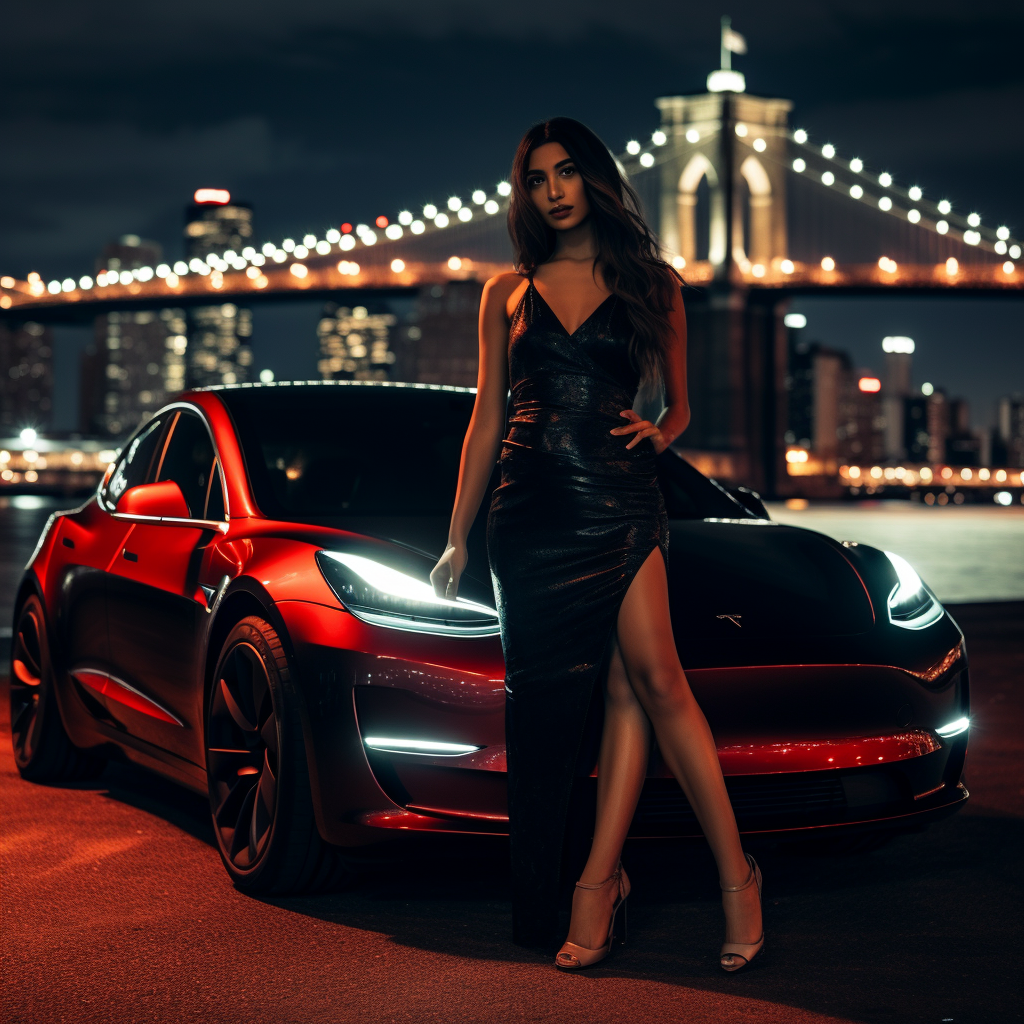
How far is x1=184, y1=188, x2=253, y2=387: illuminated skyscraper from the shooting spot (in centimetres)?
16188

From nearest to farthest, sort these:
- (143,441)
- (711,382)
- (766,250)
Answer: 1. (143,441)
2. (711,382)
3. (766,250)

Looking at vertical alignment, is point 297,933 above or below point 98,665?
below

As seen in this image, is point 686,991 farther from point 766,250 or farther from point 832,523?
point 766,250

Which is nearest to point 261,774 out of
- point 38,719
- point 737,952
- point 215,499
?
point 215,499

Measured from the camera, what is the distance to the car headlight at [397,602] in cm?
374

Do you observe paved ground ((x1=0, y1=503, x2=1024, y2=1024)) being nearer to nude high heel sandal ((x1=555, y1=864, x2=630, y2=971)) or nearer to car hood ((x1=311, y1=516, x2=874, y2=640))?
nude high heel sandal ((x1=555, y1=864, x2=630, y2=971))

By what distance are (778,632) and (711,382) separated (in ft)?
198

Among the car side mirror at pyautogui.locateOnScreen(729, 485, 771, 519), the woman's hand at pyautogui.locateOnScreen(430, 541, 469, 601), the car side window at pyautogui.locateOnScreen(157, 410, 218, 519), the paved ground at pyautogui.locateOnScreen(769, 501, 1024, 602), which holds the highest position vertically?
the car side window at pyautogui.locateOnScreen(157, 410, 218, 519)

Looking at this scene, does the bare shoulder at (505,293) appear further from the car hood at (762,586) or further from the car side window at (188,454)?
the car side window at (188,454)

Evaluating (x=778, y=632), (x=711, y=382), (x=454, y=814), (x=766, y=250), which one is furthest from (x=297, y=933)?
(x=766, y=250)

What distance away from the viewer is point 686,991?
3318 mm

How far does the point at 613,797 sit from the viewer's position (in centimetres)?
344

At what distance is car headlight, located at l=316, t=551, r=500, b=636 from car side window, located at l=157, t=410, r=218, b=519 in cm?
123

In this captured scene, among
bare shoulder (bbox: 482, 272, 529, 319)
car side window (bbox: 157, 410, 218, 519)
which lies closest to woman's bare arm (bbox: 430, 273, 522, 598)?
bare shoulder (bbox: 482, 272, 529, 319)
